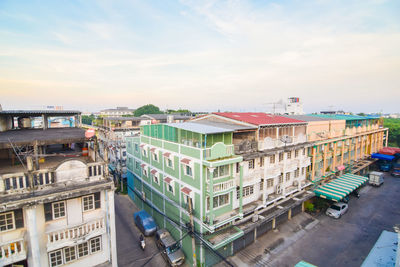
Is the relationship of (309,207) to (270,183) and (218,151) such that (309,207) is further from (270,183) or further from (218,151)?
(218,151)

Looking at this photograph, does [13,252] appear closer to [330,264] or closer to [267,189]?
[267,189]

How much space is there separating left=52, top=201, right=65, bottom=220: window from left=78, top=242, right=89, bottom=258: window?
2470 millimetres

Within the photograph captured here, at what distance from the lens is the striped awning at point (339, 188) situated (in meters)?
28.1

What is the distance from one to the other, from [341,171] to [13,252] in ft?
147

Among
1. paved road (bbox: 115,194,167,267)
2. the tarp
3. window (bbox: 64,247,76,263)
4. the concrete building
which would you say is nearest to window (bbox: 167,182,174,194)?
paved road (bbox: 115,194,167,267)

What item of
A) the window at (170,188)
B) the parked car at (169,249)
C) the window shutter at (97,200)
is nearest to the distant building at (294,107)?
the window at (170,188)

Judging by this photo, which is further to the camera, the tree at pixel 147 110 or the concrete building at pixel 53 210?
the tree at pixel 147 110

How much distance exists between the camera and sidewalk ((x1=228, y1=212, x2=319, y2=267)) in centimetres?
2092

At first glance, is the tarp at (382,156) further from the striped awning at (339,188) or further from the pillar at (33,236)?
the pillar at (33,236)

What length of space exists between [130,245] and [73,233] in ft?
43.4

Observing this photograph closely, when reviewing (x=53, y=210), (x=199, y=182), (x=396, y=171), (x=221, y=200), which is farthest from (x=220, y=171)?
(x=396, y=171)

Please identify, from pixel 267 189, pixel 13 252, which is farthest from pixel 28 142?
pixel 267 189

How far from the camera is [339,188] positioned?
30172 mm

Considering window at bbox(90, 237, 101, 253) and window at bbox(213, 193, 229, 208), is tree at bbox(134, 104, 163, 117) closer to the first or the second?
window at bbox(213, 193, 229, 208)
